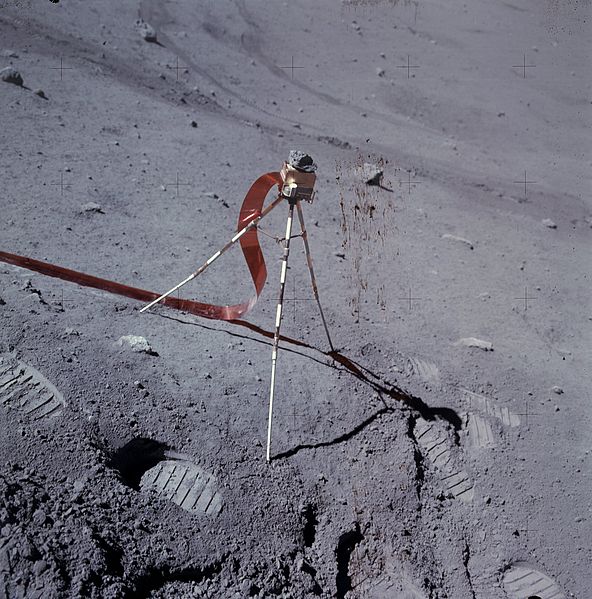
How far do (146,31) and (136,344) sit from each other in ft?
18.6

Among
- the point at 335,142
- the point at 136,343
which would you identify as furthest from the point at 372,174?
the point at 136,343

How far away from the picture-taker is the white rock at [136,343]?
3.09m

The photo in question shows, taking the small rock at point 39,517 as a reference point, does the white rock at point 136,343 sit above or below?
above

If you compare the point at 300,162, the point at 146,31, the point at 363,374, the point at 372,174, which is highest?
the point at 300,162

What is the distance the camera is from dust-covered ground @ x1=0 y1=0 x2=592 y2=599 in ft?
8.27

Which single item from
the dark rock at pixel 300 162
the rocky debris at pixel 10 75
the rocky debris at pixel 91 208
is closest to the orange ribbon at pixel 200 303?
the dark rock at pixel 300 162

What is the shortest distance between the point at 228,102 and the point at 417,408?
15.4 feet

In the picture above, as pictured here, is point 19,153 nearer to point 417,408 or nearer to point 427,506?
point 417,408

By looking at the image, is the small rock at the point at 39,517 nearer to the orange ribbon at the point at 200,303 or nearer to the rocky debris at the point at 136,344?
the rocky debris at the point at 136,344

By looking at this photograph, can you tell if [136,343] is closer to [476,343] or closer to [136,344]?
[136,344]

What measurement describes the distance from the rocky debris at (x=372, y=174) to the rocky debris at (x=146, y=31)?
354cm

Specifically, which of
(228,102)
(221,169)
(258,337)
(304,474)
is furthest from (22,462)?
(228,102)

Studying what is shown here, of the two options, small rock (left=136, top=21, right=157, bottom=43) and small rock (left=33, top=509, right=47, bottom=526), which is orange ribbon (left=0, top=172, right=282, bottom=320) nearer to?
small rock (left=33, top=509, right=47, bottom=526)

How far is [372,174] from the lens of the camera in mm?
5703
